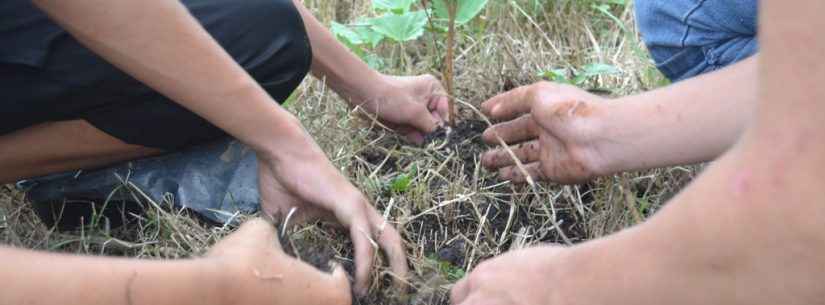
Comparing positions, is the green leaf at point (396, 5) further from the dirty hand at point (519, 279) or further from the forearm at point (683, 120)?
the dirty hand at point (519, 279)

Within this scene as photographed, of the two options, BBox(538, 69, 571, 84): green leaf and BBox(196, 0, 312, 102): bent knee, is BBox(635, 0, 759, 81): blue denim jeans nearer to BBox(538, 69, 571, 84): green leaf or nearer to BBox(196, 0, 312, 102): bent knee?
BBox(538, 69, 571, 84): green leaf

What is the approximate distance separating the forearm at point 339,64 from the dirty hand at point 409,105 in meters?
0.01

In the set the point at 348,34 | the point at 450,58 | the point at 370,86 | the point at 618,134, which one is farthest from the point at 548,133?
the point at 348,34

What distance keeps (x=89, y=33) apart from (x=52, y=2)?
0.21ft

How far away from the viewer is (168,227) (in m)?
1.52

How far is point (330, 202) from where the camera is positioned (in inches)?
55.3

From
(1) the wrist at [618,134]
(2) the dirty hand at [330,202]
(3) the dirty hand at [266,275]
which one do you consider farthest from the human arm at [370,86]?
(3) the dirty hand at [266,275]

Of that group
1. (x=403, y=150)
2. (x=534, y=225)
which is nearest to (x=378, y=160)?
(x=403, y=150)

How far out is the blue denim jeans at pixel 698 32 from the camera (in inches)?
60.1

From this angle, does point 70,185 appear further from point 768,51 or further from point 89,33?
point 768,51

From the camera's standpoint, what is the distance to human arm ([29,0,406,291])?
133 cm

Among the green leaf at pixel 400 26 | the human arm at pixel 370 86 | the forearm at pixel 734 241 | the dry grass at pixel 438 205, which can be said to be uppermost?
the forearm at pixel 734 241

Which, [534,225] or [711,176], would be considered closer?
[711,176]

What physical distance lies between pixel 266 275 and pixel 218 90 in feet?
1.34
